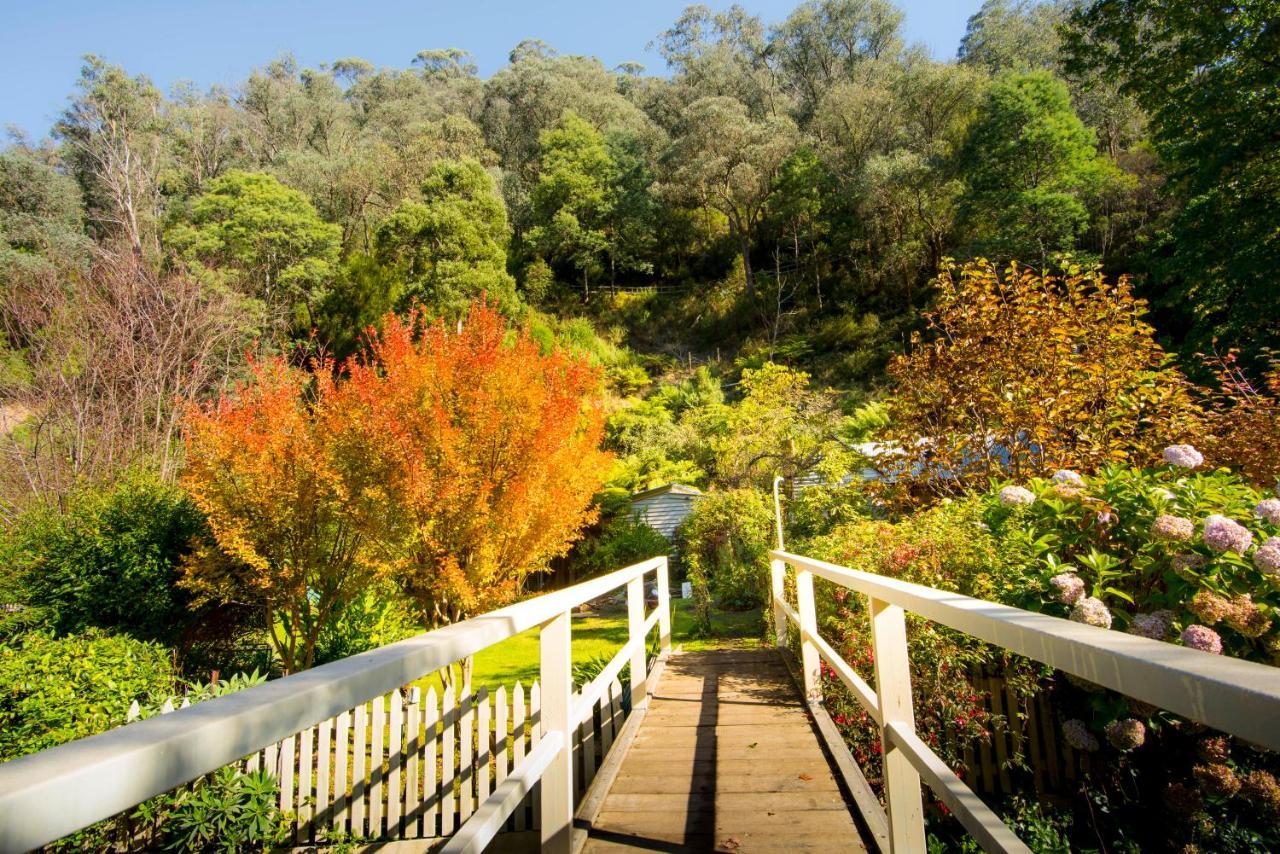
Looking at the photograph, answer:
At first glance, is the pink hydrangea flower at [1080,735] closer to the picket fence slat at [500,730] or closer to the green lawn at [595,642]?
the picket fence slat at [500,730]

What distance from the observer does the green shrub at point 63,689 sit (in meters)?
5.46

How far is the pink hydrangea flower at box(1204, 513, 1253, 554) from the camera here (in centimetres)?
321

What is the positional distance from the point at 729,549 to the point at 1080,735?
26.1 feet

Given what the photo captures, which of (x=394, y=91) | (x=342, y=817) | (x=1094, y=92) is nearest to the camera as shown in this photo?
(x=342, y=817)

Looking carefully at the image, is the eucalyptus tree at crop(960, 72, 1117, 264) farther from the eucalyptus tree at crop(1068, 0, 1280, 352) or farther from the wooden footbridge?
the wooden footbridge

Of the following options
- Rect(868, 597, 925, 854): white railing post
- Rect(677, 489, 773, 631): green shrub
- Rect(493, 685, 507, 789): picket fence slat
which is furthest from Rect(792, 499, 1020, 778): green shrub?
Rect(677, 489, 773, 631): green shrub

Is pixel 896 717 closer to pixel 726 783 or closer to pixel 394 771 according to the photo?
pixel 726 783

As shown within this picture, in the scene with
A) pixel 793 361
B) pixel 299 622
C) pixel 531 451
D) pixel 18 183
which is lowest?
pixel 299 622

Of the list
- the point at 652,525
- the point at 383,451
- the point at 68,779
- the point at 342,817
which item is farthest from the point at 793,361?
the point at 68,779

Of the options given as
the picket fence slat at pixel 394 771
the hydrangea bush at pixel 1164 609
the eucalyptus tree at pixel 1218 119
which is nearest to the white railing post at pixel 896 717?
the hydrangea bush at pixel 1164 609

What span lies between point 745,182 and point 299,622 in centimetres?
2924

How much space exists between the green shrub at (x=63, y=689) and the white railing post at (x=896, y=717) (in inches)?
253

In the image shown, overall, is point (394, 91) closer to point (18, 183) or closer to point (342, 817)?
point (18, 183)

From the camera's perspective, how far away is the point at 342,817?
5305 millimetres
